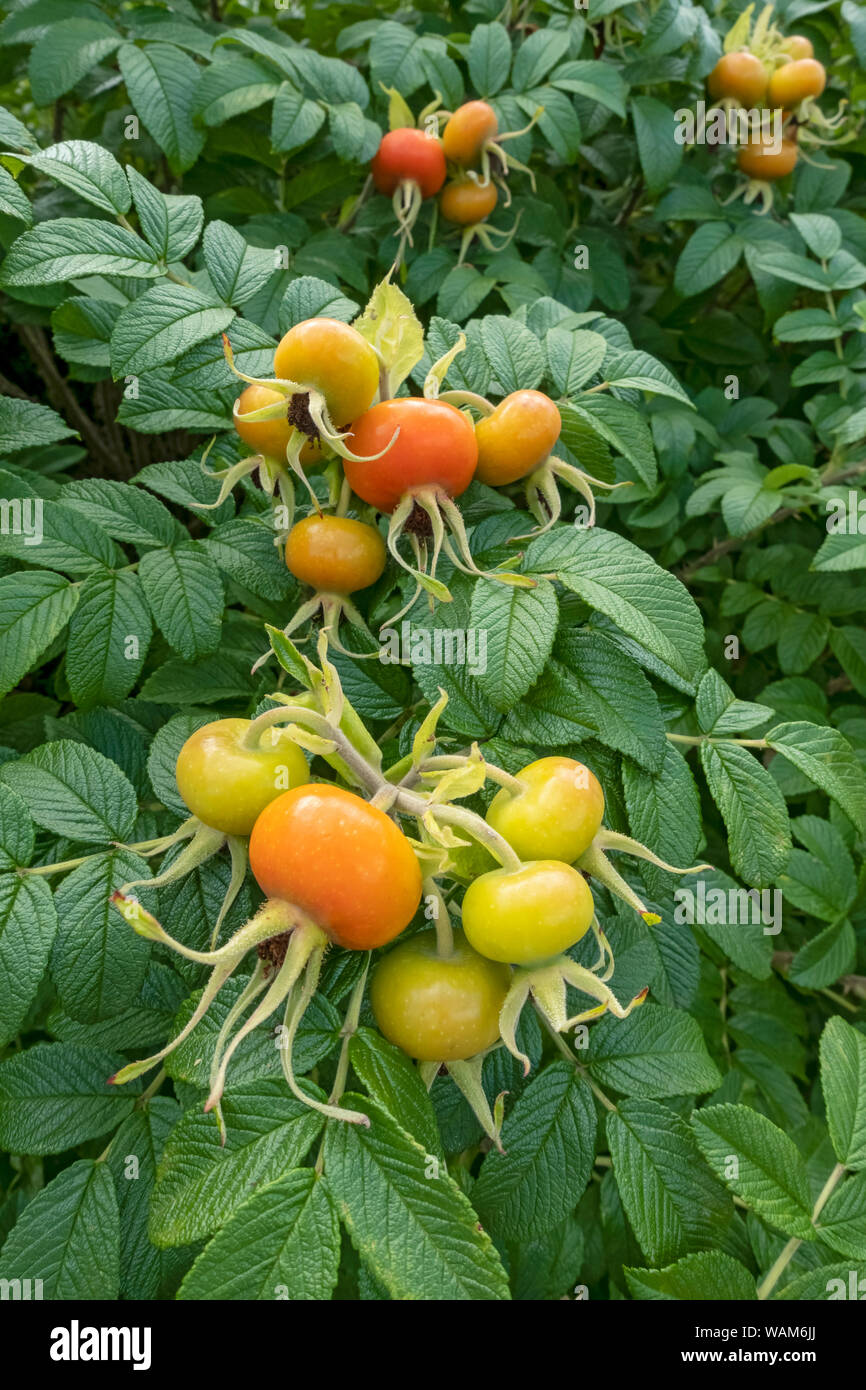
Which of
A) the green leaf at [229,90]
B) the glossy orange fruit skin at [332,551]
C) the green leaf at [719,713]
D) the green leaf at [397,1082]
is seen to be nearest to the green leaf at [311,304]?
the glossy orange fruit skin at [332,551]

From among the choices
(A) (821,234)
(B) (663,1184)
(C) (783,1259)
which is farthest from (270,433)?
(A) (821,234)

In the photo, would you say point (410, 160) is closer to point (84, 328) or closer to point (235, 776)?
point (84, 328)

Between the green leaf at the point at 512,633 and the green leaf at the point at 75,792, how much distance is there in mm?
494

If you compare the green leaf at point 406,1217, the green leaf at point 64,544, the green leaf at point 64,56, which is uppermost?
the green leaf at point 64,56

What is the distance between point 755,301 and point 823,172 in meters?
0.40

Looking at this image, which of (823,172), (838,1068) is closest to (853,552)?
(838,1068)

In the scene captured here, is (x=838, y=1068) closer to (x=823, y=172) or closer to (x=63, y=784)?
(x=63, y=784)

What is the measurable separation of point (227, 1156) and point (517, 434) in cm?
96

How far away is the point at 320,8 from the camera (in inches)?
104

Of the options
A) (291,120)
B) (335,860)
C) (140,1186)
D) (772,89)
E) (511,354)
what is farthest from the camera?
(772,89)

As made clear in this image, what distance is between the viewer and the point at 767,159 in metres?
2.46

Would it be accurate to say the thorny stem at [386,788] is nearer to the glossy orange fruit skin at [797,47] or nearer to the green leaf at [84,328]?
the green leaf at [84,328]

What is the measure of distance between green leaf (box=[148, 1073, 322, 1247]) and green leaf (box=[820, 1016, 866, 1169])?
0.72 m

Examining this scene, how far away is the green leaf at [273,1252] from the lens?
886mm
